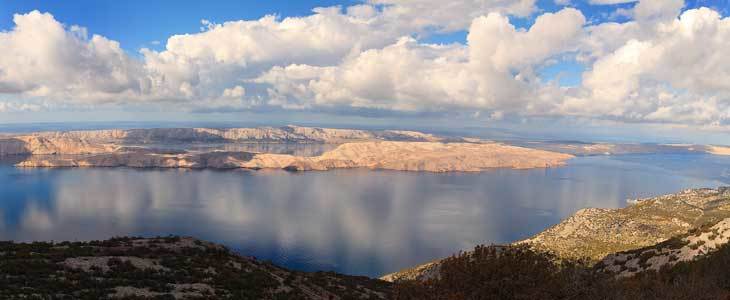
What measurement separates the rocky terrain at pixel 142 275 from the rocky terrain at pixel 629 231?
92.9 feet

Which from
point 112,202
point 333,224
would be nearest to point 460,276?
point 333,224

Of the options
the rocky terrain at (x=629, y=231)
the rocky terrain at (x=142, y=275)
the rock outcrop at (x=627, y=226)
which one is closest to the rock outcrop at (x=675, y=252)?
the rocky terrain at (x=629, y=231)

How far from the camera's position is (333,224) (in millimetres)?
165000

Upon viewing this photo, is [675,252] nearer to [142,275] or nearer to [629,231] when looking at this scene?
[142,275]

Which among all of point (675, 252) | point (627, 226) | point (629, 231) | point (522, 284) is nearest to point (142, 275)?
point (522, 284)

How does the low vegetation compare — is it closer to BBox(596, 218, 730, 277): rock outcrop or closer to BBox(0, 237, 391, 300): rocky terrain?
BBox(0, 237, 391, 300): rocky terrain

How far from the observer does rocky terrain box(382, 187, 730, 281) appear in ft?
129

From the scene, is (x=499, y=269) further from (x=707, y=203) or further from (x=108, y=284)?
(x=707, y=203)

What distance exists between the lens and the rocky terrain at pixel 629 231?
129ft

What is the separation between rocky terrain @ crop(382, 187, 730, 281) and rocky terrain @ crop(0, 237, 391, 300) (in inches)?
1115

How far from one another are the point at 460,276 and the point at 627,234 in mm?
95248

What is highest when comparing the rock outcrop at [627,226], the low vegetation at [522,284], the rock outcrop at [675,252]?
the low vegetation at [522,284]

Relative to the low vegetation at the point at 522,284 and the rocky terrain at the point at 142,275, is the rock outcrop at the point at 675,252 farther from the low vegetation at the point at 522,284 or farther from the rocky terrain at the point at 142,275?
the rocky terrain at the point at 142,275

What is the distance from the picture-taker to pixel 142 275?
24.8 meters
